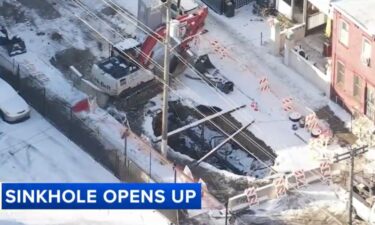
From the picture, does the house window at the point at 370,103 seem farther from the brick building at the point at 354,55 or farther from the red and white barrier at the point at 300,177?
the red and white barrier at the point at 300,177

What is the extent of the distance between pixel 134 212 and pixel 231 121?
27.5 feet

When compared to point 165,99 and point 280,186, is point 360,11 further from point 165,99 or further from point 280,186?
point 165,99

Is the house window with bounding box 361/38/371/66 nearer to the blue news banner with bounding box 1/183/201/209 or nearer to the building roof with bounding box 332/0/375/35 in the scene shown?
the building roof with bounding box 332/0/375/35

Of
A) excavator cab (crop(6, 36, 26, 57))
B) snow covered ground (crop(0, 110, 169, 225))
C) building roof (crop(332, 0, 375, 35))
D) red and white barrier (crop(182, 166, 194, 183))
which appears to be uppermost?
building roof (crop(332, 0, 375, 35))

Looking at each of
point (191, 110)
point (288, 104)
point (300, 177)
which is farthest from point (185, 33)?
point (300, 177)

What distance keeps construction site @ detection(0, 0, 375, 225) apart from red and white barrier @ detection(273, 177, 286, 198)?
0.05m

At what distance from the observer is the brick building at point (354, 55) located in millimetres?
58062

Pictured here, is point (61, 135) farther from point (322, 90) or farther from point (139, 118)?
point (322, 90)

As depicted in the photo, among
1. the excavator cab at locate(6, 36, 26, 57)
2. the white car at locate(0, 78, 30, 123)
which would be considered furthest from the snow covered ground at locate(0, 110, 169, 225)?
the excavator cab at locate(6, 36, 26, 57)

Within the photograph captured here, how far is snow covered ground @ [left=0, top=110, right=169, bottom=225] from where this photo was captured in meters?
A: 53.1

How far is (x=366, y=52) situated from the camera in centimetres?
5822

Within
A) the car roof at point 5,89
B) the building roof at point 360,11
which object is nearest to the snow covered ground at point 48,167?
the car roof at point 5,89

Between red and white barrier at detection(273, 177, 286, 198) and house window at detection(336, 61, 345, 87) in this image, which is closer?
red and white barrier at detection(273, 177, 286, 198)

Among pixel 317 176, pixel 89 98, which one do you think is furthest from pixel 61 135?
pixel 317 176
